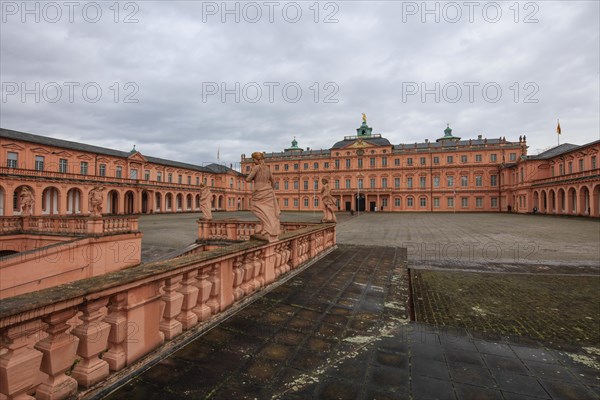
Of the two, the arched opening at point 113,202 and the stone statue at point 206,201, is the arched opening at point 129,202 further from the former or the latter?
the stone statue at point 206,201

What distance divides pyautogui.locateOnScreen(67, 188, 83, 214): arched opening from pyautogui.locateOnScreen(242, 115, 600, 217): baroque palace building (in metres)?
31.0

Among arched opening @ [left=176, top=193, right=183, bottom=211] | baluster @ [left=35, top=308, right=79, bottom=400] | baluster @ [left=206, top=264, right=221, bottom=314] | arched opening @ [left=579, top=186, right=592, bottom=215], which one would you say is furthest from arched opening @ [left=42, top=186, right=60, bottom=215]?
arched opening @ [left=579, top=186, right=592, bottom=215]

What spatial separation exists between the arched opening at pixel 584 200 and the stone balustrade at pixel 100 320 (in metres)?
41.0

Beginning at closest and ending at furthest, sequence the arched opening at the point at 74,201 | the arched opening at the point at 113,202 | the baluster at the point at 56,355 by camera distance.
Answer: the baluster at the point at 56,355 → the arched opening at the point at 74,201 → the arched opening at the point at 113,202

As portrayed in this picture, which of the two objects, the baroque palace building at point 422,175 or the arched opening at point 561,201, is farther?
the baroque palace building at point 422,175

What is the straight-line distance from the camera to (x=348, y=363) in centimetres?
265

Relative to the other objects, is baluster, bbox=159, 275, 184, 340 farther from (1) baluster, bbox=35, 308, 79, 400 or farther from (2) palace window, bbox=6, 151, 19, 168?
(2) palace window, bbox=6, 151, 19, 168

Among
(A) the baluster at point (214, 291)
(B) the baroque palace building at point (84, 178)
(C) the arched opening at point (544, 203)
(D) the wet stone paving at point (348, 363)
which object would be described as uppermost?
(B) the baroque palace building at point (84, 178)

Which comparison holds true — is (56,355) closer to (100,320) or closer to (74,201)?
(100,320)

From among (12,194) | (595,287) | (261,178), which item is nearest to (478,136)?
(595,287)

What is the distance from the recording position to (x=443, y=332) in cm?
345

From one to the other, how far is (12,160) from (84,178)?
6595 millimetres

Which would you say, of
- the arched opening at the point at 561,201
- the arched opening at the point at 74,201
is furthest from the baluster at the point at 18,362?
the arched opening at the point at 561,201

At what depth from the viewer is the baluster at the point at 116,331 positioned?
220 centimetres
